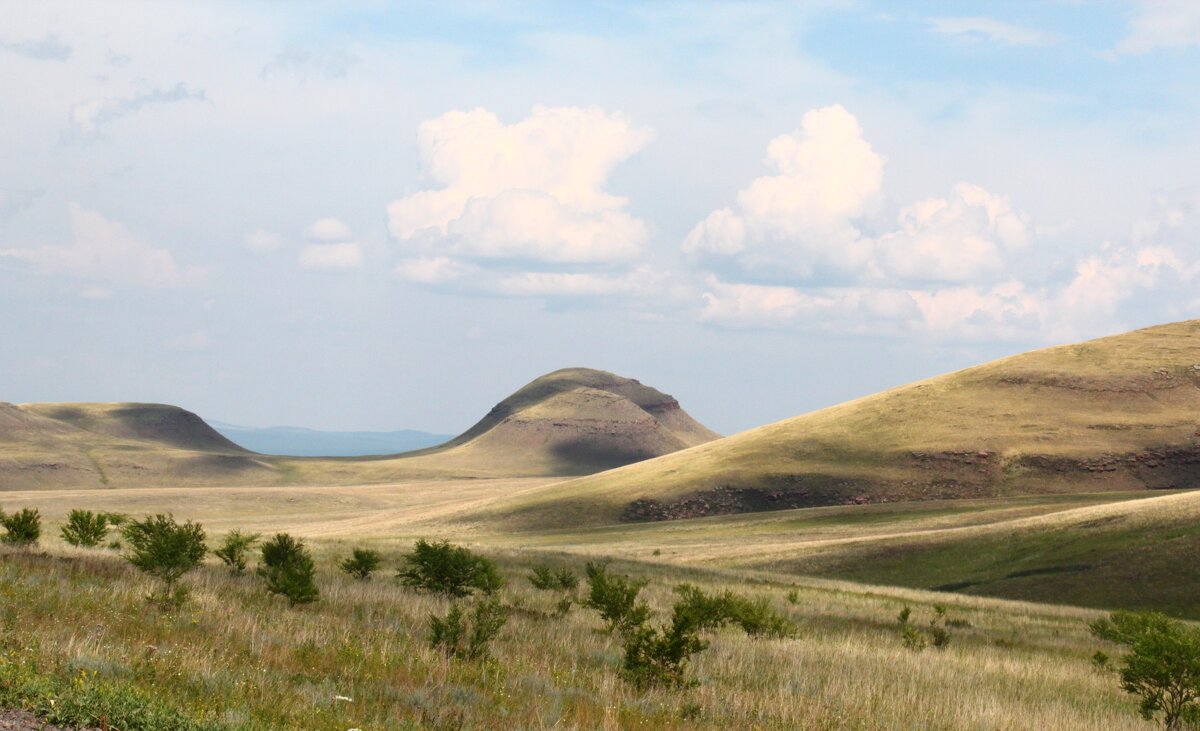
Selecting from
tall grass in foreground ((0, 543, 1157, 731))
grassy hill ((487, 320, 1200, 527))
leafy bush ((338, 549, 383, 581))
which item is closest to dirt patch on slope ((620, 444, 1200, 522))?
grassy hill ((487, 320, 1200, 527))

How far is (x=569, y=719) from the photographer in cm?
1081

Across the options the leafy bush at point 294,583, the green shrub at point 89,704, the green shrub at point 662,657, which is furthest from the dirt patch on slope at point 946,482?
the green shrub at point 89,704

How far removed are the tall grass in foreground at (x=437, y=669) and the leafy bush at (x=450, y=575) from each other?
103 centimetres

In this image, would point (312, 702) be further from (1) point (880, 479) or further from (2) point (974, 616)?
(1) point (880, 479)

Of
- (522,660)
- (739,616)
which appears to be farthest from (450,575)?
(522,660)

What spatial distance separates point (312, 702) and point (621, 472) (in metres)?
135

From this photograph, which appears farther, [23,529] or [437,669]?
[23,529]

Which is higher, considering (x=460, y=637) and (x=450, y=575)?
(x=460, y=637)

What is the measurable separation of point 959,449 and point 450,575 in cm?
10504

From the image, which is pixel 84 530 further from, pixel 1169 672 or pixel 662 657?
pixel 1169 672

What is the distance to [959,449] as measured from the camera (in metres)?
120

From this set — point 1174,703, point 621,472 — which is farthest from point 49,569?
point 621,472

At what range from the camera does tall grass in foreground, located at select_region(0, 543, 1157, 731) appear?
1032 centimetres

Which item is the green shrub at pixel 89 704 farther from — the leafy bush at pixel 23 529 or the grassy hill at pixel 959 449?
the grassy hill at pixel 959 449
